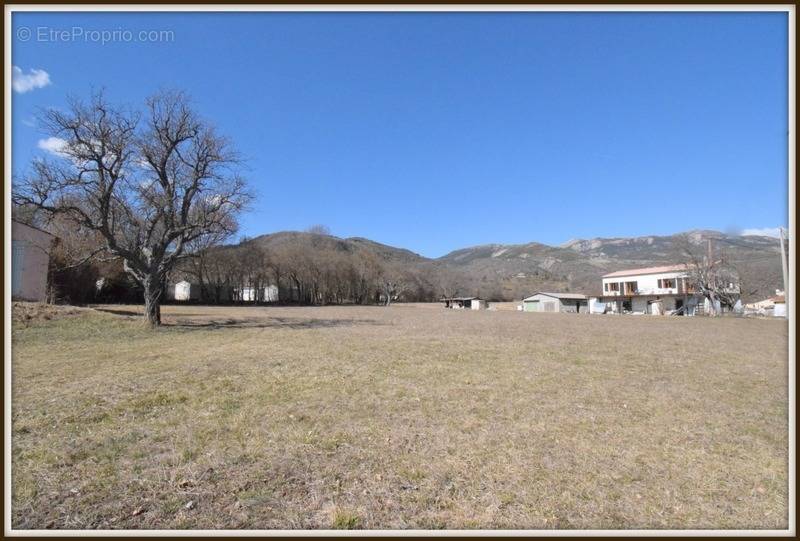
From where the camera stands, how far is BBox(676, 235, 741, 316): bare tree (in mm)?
52375

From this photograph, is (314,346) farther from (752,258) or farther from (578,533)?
(752,258)

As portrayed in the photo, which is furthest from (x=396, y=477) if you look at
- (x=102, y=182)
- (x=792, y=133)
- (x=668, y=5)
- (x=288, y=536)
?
(x=102, y=182)

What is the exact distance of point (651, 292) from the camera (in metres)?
69.8

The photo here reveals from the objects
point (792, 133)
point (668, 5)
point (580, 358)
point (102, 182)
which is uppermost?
point (102, 182)

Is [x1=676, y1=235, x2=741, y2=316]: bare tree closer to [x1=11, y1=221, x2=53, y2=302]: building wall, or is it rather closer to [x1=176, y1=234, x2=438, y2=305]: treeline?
[x1=176, y1=234, x2=438, y2=305]: treeline

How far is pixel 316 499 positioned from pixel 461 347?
39.0 feet

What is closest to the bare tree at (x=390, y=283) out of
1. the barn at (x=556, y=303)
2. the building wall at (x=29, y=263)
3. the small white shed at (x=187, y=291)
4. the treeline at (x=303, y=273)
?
the treeline at (x=303, y=273)

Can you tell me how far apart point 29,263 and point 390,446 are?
98.5ft

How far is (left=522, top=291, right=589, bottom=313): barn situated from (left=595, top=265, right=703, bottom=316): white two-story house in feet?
13.6

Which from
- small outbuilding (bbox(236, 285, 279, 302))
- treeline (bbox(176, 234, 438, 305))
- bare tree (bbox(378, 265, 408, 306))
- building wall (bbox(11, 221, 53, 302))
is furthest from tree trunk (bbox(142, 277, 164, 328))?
bare tree (bbox(378, 265, 408, 306))

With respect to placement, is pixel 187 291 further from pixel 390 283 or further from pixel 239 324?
pixel 239 324

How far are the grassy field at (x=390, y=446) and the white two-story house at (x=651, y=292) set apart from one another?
6456 cm

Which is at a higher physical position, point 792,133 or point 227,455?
point 792,133

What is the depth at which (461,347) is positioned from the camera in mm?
15109
